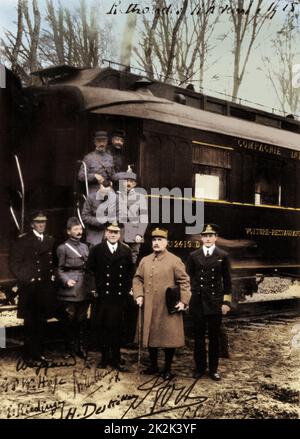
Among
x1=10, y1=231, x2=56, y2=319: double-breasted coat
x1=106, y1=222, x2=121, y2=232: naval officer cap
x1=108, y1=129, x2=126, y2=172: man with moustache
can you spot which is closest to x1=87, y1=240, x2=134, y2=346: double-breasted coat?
x1=106, y1=222, x2=121, y2=232: naval officer cap

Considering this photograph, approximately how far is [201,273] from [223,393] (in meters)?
1.17

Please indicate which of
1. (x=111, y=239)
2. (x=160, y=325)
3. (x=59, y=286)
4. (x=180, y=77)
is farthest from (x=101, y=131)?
(x=180, y=77)

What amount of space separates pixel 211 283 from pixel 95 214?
153cm

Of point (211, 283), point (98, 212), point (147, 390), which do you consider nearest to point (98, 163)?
point (98, 212)

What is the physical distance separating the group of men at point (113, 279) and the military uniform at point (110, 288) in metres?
0.01

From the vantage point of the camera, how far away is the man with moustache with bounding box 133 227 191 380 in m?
5.29

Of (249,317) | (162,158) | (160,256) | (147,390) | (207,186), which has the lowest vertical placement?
(249,317)

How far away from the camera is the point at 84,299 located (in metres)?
5.88

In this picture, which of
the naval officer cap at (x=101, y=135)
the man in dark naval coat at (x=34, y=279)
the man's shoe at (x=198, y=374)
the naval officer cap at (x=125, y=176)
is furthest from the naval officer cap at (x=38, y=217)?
the man's shoe at (x=198, y=374)

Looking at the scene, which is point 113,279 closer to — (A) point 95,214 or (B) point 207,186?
(A) point 95,214

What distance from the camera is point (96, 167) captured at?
20.2ft

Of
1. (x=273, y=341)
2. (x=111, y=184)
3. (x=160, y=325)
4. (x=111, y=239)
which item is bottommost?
(x=273, y=341)

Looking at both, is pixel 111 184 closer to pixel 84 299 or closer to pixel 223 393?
pixel 84 299

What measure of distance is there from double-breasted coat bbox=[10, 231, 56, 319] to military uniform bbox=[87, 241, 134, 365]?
1.62 ft
